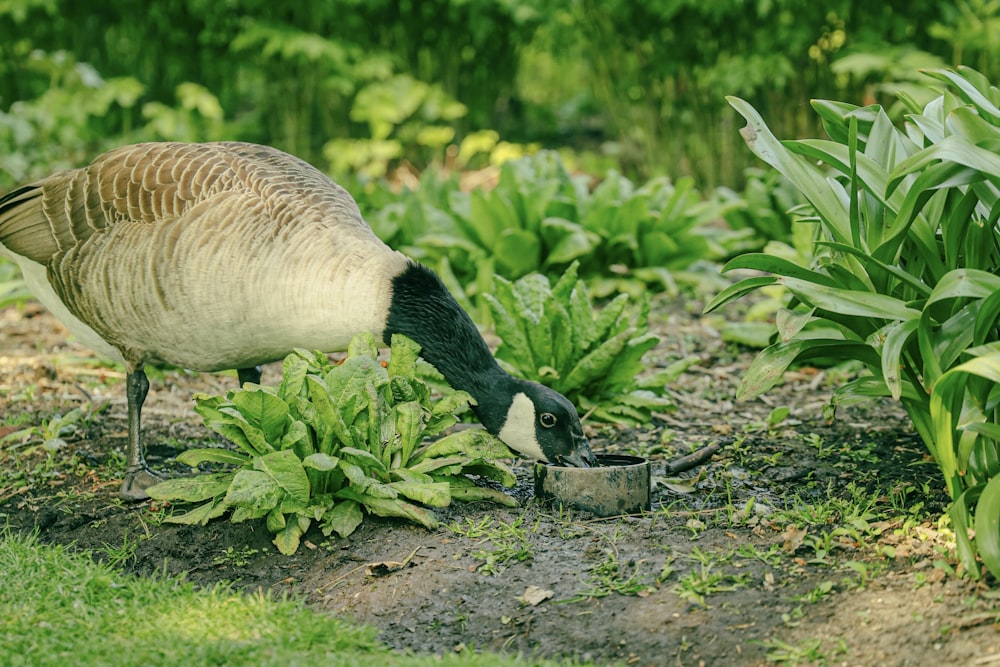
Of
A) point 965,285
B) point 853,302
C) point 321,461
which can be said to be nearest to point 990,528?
point 965,285

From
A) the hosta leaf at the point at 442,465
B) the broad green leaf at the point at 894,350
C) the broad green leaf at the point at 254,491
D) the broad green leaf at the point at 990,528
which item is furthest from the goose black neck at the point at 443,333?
the broad green leaf at the point at 990,528

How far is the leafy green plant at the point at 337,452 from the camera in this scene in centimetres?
356

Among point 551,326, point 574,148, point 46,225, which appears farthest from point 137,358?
point 574,148

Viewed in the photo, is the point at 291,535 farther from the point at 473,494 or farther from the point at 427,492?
the point at 473,494

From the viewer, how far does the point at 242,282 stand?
388 cm

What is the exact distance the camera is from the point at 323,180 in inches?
174

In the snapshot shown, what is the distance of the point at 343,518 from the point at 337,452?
24cm

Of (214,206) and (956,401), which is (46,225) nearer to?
(214,206)

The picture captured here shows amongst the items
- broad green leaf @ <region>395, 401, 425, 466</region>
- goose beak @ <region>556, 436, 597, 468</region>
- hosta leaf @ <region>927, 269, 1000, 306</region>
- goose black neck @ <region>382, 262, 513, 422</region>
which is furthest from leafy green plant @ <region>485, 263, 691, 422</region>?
hosta leaf @ <region>927, 269, 1000, 306</region>

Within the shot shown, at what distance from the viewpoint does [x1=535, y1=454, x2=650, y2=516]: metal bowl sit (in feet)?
12.1

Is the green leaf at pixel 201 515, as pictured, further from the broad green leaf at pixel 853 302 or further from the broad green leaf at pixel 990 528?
the broad green leaf at pixel 990 528

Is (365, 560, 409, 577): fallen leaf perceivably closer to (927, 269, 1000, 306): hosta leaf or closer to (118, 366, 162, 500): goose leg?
(118, 366, 162, 500): goose leg

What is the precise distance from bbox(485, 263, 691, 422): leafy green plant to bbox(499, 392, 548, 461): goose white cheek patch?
84 centimetres

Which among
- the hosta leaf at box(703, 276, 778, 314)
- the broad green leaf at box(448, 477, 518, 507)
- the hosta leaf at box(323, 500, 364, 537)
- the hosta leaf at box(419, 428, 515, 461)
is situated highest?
the hosta leaf at box(703, 276, 778, 314)
